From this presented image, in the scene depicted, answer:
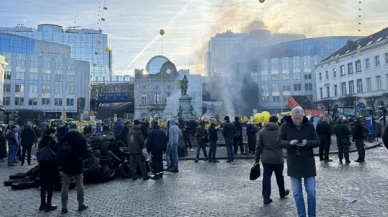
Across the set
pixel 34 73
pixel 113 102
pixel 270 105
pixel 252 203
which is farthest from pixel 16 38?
pixel 252 203

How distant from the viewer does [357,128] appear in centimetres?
1410

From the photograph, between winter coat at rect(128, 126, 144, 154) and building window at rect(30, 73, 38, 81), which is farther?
building window at rect(30, 73, 38, 81)

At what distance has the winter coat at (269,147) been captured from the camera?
7488mm

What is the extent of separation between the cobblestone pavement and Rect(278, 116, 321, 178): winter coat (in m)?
1.61

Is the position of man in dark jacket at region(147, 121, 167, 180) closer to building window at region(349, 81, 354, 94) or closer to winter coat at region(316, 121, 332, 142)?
winter coat at region(316, 121, 332, 142)

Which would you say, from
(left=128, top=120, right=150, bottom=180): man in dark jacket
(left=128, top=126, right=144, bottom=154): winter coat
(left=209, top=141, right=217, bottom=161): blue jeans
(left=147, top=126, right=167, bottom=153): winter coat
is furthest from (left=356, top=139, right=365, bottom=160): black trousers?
(left=128, top=126, right=144, bottom=154): winter coat

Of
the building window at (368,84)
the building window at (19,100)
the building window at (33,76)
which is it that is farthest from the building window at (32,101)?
the building window at (368,84)

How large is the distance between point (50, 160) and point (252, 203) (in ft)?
15.2

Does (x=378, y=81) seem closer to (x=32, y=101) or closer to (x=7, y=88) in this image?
(x=32, y=101)

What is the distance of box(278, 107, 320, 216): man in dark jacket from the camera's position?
5207mm

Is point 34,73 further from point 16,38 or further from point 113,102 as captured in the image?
point 113,102

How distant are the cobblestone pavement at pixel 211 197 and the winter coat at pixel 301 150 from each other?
1.61 meters

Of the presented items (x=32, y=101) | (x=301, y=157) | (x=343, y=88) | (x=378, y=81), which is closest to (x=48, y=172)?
(x=301, y=157)

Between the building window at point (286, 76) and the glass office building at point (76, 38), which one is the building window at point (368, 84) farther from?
the glass office building at point (76, 38)
